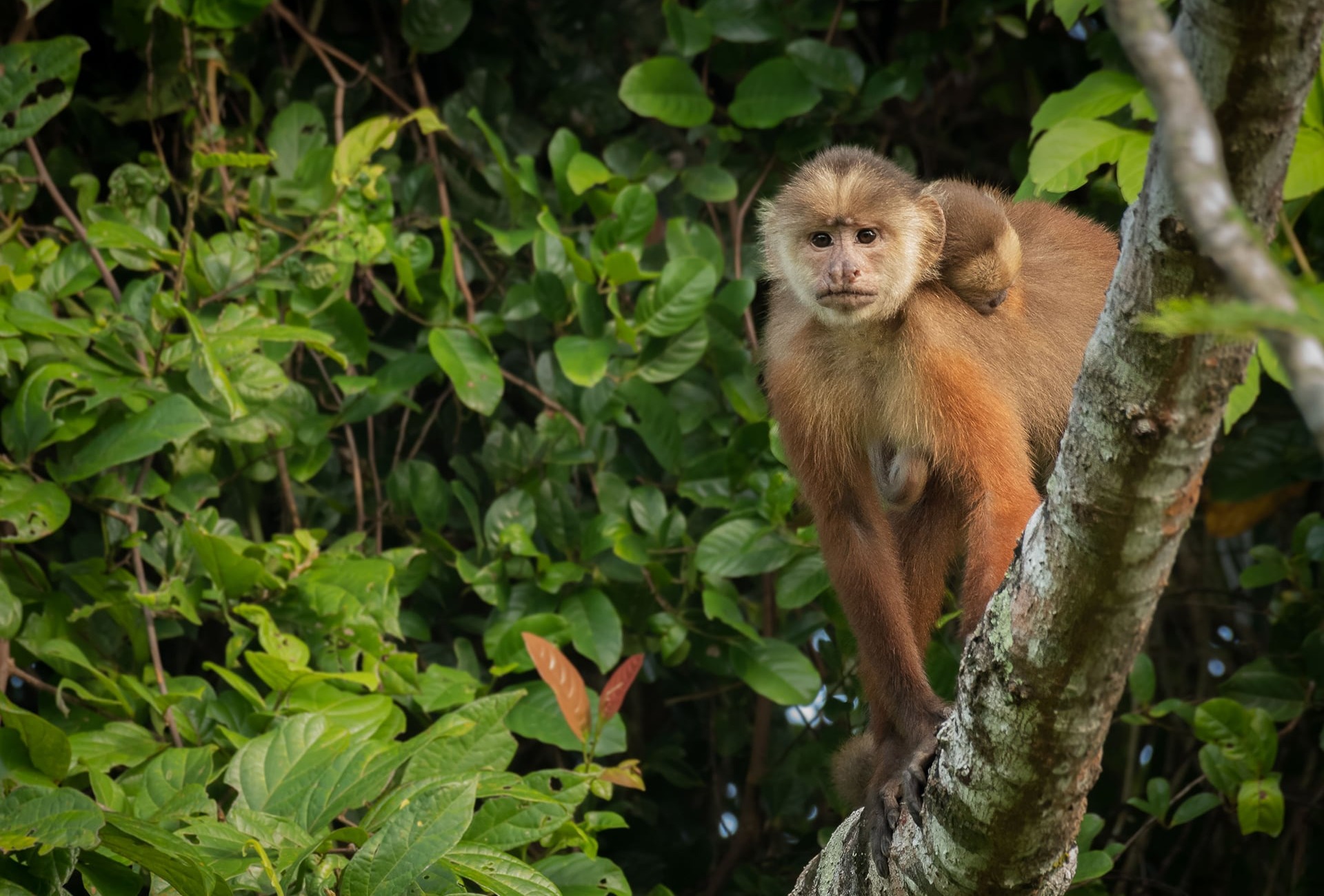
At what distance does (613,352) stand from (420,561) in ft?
3.08

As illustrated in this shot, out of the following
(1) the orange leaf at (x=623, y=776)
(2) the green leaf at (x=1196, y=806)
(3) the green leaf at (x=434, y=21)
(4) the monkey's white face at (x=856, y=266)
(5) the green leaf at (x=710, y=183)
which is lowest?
(2) the green leaf at (x=1196, y=806)

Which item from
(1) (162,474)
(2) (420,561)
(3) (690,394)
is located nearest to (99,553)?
(1) (162,474)

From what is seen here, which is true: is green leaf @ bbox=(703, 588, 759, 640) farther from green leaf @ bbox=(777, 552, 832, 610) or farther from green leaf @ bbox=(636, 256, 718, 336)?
green leaf @ bbox=(636, 256, 718, 336)

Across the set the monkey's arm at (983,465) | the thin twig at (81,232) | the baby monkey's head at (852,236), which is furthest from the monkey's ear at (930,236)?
the thin twig at (81,232)

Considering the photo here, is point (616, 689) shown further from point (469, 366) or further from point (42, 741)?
point (42, 741)

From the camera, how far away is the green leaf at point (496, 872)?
8.30 ft

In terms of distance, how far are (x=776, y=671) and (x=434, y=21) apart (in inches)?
108

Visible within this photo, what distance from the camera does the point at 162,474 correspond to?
157 inches

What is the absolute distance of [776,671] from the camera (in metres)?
4.03

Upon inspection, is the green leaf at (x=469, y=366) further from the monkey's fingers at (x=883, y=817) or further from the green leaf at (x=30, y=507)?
the monkey's fingers at (x=883, y=817)

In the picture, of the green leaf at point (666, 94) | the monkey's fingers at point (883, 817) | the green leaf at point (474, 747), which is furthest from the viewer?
the green leaf at point (666, 94)

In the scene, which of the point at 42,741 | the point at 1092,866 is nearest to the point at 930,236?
the point at 1092,866

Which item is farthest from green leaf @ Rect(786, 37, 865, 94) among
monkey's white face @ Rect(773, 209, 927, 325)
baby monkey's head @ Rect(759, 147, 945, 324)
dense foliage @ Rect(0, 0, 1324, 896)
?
monkey's white face @ Rect(773, 209, 927, 325)

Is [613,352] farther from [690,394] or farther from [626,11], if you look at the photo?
[626,11]
